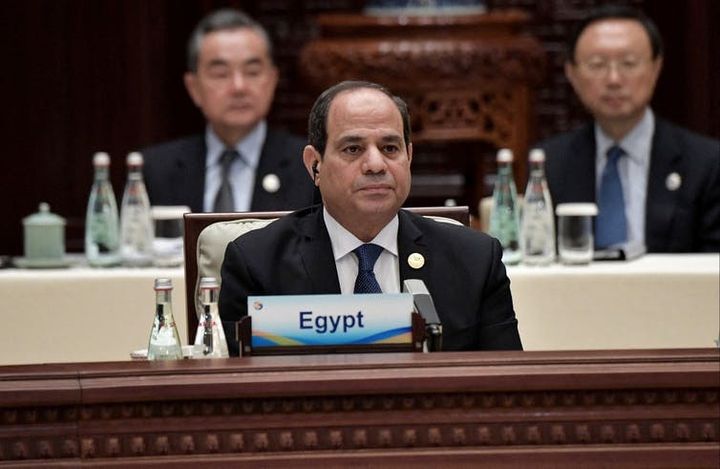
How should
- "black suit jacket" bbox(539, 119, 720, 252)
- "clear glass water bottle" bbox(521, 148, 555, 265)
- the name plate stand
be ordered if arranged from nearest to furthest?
the name plate stand, "clear glass water bottle" bbox(521, 148, 555, 265), "black suit jacket" bbox(539, 119, 720, 252)

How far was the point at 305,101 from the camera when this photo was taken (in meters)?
6.61

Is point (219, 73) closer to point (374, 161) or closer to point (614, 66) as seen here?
point (614, 66)

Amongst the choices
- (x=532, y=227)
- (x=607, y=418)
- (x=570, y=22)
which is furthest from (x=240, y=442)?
(x=570, y=22)

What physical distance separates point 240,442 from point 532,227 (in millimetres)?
2067

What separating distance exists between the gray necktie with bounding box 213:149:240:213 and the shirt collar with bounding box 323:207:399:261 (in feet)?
6.11

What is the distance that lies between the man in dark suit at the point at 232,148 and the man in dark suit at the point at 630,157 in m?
0.94

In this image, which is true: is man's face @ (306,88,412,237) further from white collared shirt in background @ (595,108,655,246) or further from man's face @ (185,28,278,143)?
man's face @ (185,28,278,143)

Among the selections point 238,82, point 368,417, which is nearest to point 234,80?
point 238,82

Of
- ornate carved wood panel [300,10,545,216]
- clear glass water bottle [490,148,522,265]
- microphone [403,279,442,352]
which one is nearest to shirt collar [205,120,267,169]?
ornate carved wood panel [300,10,545,216]

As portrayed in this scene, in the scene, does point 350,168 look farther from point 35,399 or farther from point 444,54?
point 444,54

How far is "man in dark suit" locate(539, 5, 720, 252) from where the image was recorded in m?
4.45

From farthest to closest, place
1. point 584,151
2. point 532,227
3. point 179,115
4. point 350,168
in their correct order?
point 179,115
point 584,151
point 532,227
point 350,168

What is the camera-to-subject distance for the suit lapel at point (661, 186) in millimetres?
4441

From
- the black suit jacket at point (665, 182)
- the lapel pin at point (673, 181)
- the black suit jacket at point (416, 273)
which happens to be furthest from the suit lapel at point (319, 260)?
the lapel pin at point (673, 181)
